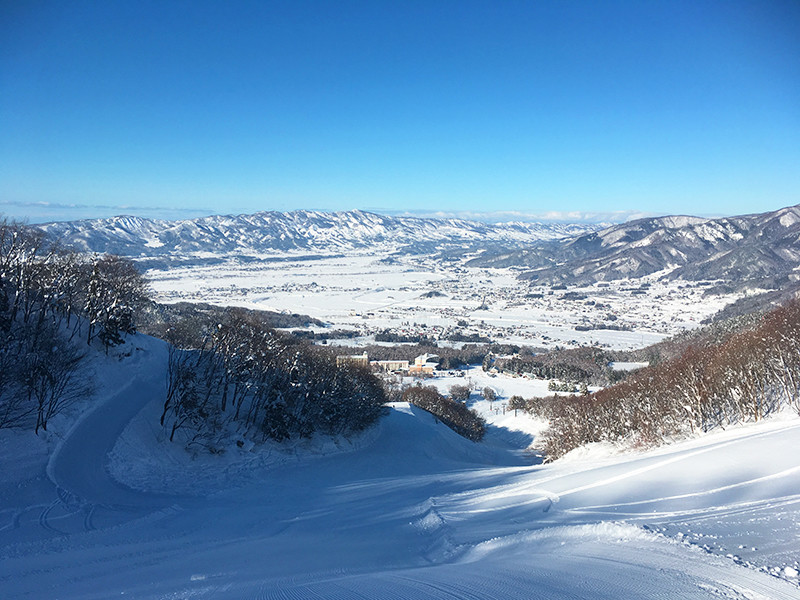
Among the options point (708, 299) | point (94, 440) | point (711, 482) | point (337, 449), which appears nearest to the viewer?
point (711, 482)

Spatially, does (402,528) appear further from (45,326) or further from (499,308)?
(499,308)

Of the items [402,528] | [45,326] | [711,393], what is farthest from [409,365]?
[402,528]

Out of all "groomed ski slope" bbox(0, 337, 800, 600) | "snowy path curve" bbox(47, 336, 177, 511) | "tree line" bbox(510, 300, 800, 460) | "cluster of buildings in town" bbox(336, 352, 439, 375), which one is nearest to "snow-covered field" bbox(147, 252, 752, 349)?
"cluster of buildings in town" bbox(336, 352, 439, 375)

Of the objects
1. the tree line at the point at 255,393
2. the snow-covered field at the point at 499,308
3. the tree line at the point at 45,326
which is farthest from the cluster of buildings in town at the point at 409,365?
the tree line at the point at 45,326

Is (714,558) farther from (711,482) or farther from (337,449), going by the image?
(337,449)

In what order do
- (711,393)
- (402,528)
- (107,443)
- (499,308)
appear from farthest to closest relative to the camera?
(499,308) → (711,393) → (107,443) → (402,528)

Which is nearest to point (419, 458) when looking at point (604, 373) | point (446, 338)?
point (604, 373)
